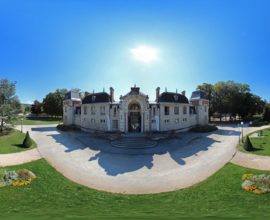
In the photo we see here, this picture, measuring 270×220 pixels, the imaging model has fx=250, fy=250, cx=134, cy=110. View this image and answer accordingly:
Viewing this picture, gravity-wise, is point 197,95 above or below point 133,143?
above

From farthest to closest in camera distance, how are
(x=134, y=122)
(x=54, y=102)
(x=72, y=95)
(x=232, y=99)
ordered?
(x=54, y=102) → (x=232, y=99) → (x=72, y=95) → (x=134, y=122)

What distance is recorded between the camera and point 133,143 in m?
36.0

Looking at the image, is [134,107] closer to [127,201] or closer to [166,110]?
[166,110]

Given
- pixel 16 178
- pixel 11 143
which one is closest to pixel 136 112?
pixel 11 143

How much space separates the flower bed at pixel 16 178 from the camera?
19.0 meters

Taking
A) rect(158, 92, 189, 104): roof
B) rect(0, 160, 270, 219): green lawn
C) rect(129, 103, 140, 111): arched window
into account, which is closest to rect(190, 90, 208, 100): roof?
rect(158, 92, 189, 104): roof

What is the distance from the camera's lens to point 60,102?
78125 mm

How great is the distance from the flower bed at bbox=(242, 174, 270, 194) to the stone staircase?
56.0 feet

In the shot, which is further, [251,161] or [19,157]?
[19,157]

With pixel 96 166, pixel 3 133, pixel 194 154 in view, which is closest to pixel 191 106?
pixel 194 154

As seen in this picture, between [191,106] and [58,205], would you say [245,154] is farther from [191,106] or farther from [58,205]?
[191,106]

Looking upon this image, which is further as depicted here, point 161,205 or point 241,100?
point 241,100

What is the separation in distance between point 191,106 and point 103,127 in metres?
19.1

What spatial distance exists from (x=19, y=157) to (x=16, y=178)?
27.8 ft
